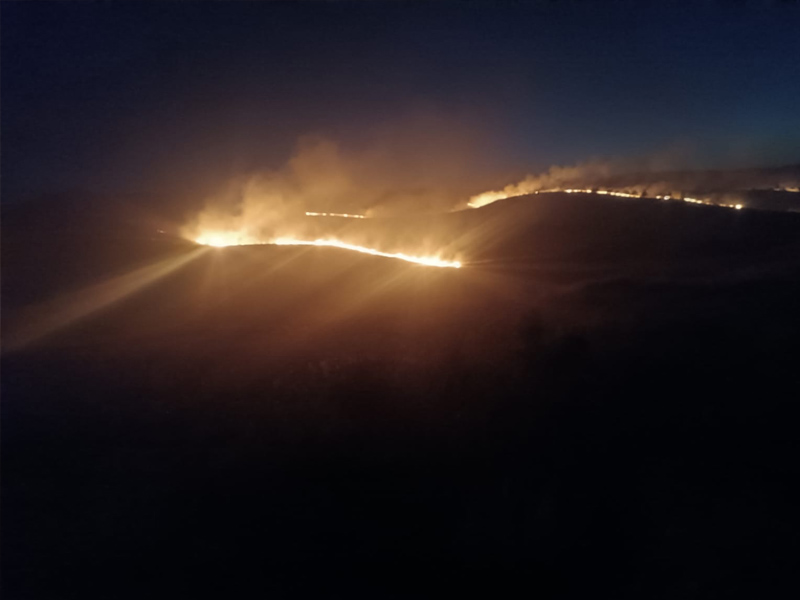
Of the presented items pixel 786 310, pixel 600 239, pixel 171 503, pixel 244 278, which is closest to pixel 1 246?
pixel 244 278

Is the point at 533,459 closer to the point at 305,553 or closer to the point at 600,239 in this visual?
the point at 305,553

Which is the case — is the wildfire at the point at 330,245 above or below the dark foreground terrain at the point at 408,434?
above

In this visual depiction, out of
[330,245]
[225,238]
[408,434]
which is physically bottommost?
[408,434]

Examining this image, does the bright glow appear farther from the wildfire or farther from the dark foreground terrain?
the dark foreground terrain

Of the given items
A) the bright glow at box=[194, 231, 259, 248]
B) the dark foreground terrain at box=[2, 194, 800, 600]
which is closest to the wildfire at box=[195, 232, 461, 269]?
Answer: the bright glow at box=[194, 231, 259, 248]

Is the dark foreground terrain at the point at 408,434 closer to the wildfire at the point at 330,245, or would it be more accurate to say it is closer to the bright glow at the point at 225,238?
the wildfire at the point at 330,245

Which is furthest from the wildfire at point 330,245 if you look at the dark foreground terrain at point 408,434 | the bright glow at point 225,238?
the dark foreground terrain at point 408,434

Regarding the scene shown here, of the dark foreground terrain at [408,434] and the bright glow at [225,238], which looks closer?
the dark foreground terrain at [408,434]

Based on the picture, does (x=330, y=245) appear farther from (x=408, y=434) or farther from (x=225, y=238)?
(x=408, y=434)

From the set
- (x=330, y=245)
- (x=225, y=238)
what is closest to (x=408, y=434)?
(x=330, y=245)
